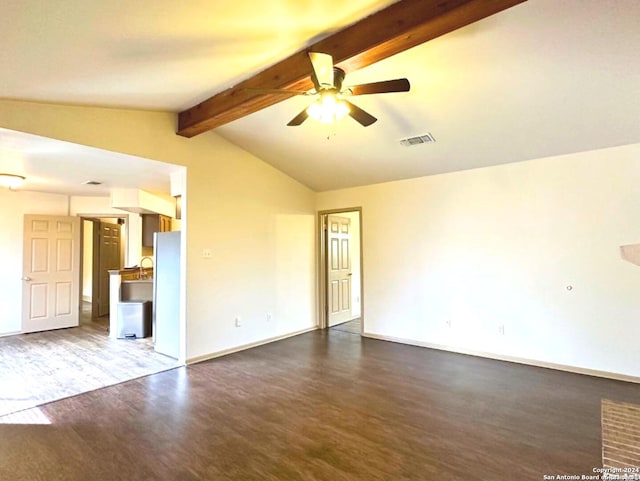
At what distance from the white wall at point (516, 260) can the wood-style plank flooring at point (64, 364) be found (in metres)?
3.41

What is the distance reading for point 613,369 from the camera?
3777 mm

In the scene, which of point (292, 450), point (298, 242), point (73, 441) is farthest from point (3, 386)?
point (298, 242)

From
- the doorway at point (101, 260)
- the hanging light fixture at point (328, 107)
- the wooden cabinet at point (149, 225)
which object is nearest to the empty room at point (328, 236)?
the hanging light fixture at point (328, 107)

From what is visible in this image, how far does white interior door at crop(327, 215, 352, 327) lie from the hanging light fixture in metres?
3.77

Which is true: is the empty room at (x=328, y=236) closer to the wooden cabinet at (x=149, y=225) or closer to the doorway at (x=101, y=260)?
the wooden cabinet at (x=149, y=225)

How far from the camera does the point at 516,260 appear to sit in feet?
14.4

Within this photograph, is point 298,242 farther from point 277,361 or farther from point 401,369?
point 401,369

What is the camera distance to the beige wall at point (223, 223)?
3.62 m

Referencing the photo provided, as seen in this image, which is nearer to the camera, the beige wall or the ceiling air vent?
the beige wall

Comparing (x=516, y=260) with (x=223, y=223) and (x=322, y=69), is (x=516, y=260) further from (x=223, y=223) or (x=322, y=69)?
(x=223, y=223)

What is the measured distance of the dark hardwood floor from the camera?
7.39 feet

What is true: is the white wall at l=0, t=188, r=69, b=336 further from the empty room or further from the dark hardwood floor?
the dark hardwood floor

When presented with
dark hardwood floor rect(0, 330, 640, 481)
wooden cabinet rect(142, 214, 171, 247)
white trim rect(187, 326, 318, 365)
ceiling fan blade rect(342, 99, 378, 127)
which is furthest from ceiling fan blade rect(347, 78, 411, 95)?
wooden cabinet rect(142, 214, 171, 247)

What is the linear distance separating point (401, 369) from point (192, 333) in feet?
8.46
